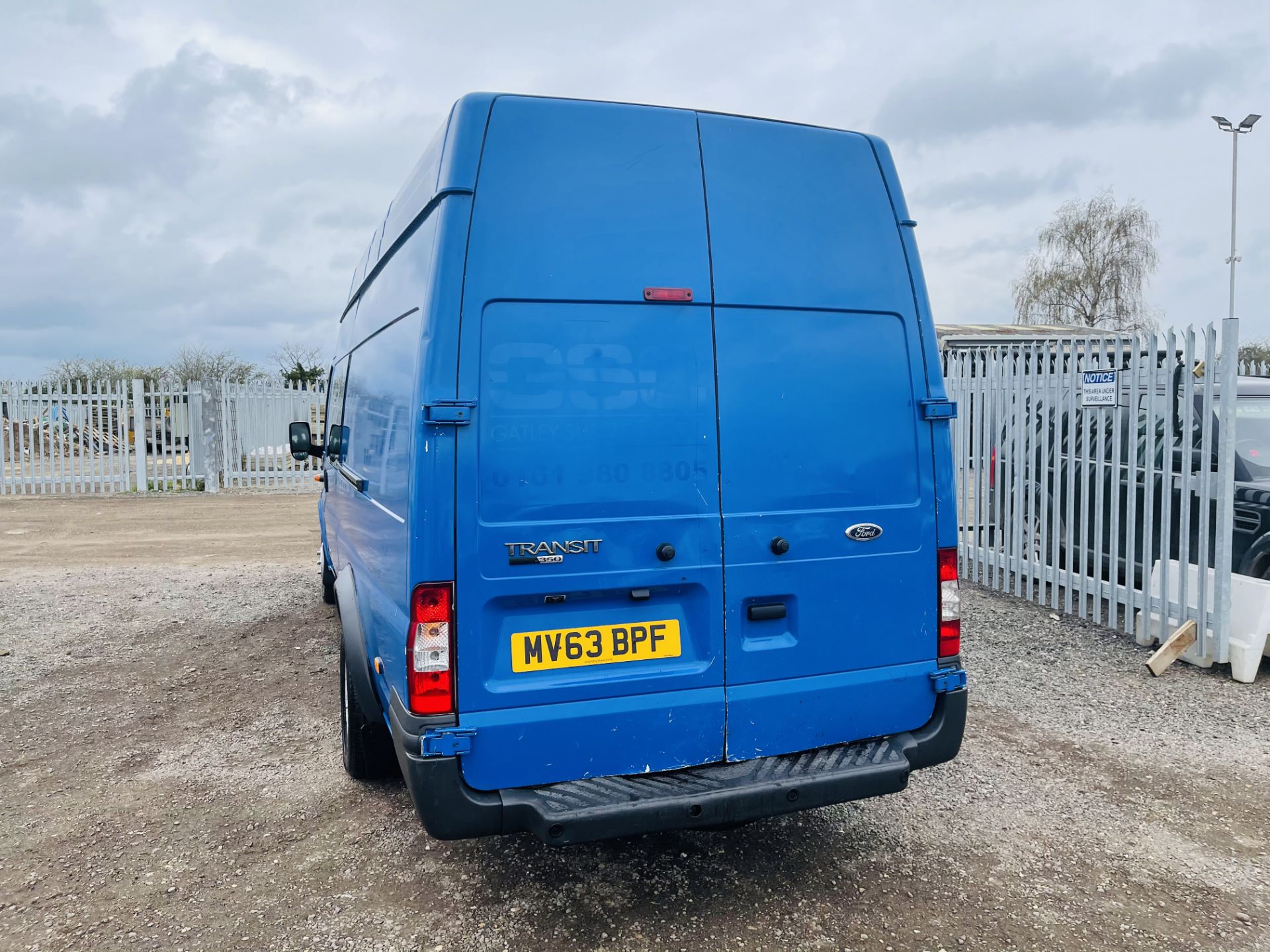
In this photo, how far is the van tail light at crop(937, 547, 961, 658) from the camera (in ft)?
10.3

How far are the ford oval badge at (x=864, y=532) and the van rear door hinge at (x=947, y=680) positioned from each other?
0.56 m

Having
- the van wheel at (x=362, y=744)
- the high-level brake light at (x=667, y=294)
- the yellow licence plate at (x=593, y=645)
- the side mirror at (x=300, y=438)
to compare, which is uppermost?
the high-level brake light at (x=667, y=294)

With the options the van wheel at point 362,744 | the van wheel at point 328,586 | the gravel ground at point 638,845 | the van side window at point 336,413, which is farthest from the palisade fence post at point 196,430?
the van wheel at point 362,744

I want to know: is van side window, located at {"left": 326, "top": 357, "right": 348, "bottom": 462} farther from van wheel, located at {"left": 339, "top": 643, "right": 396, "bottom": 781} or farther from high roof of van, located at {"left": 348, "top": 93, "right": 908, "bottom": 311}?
high roof of van, located at {"left": 348, "top": 93, "right": 908, "bottom": 311}

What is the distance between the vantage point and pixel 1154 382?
5.83 m

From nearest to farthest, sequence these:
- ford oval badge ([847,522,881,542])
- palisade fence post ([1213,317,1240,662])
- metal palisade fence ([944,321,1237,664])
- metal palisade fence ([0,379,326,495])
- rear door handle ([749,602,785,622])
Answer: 1. rear door handle ([749,602,785,622])
2. ford oval badge ([847,522,881,542])
3. palisade fence post ([1213,317,1240,662])
4. metal palisade fence ([944,321,1237,664])
5. metal palisade fence ([0,379,326,495])

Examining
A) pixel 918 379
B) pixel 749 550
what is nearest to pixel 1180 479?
pixel 918 379

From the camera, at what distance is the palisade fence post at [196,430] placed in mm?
17047

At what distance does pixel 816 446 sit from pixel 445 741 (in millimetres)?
1523

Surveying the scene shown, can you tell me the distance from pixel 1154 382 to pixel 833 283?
156 inches

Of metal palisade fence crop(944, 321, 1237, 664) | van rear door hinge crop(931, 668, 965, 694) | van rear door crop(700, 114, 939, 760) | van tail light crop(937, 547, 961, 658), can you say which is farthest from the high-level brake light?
metal palisade fence crop(944, 321, 1237, 664)

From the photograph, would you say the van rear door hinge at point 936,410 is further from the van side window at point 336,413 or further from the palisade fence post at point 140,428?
the palisade fence post at point 140,428

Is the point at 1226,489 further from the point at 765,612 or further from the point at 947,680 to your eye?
the point at 765,612

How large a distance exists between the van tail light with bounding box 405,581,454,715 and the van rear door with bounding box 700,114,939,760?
0.90 metres
